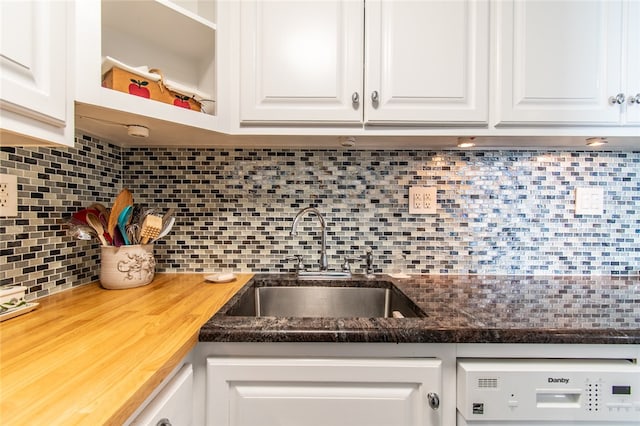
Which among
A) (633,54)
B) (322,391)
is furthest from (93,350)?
(633,54)

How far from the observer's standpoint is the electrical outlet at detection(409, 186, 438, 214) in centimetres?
133

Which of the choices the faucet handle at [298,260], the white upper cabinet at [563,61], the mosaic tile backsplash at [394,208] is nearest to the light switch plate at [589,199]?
the mosaic tile backsplash at [394,208]

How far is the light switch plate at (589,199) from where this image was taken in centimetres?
133

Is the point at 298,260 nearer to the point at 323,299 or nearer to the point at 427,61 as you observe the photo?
the point at 323,299

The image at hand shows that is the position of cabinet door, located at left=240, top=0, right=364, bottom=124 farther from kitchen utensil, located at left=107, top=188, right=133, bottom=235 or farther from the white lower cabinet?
the white lower cabinet

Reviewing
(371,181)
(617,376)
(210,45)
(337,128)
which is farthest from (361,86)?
(617,376)

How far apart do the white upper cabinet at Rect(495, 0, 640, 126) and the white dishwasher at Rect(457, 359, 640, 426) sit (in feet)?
2.56

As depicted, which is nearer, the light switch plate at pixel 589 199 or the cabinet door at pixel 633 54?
the cabinet door at pixel 633 54

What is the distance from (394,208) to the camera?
1.34m

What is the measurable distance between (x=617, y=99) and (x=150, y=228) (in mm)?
1706

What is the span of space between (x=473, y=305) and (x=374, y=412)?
17.1 inches

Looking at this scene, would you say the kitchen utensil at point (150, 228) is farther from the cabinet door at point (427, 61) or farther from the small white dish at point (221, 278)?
the cabinet door at point (427, 61)

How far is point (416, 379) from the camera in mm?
733

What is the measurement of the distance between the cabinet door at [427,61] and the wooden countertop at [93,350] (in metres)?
0.87
